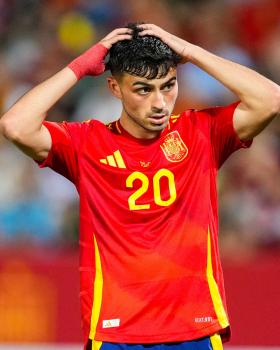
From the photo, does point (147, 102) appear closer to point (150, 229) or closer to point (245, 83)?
point (245, 83)

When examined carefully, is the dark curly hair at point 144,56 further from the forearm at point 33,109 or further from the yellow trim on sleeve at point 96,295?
the yellow trim on sleeve at point 96,295

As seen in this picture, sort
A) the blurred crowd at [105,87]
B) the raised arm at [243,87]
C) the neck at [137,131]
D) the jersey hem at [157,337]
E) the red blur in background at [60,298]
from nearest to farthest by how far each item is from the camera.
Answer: the jersey hem at [157,337] < the raised arm at [243,87] < the neck at [137,131] < the red blur in background at [60,298] < the blurred crowd at [105,87]

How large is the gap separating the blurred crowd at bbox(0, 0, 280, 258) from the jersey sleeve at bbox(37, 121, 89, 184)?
3.84 meters

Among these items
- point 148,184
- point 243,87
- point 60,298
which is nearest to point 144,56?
point 243,87

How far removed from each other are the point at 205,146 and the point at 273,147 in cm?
460

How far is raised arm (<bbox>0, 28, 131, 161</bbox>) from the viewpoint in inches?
201

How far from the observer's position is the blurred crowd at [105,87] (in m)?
9.27

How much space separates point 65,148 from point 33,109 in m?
0.23

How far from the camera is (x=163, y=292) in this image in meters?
5.04

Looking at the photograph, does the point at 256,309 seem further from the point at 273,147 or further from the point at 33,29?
the point at 33,29

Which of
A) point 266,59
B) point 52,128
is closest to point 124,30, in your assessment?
point 52,128

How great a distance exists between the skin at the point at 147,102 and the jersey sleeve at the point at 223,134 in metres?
0.22

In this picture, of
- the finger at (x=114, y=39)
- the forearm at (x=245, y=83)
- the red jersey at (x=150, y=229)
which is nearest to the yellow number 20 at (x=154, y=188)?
the red jersey at (x=150, y=229)

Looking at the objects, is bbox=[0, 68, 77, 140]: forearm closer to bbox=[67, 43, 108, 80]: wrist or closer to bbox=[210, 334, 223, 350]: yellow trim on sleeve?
bbox=[67, 43, 108, 80]: wrist
